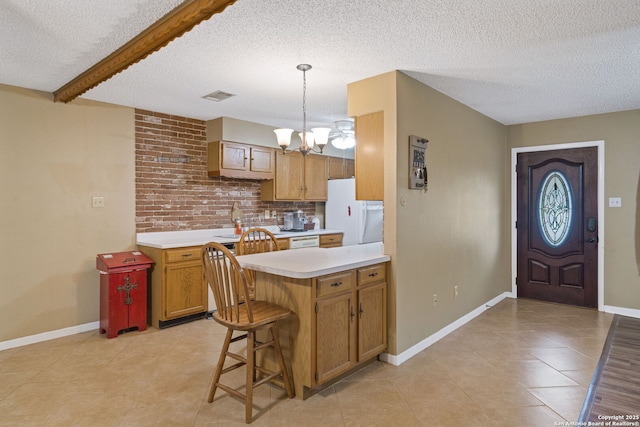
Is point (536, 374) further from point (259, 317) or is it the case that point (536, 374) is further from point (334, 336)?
point (259, 317)

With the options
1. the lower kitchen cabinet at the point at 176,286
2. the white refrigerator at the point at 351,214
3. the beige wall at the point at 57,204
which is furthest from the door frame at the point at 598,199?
the beige wall at the point at 57,204

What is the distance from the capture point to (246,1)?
2.08 metres

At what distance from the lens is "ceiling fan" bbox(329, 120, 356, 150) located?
15.4 feet

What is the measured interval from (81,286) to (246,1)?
10.9 feet

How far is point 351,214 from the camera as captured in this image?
223 inches

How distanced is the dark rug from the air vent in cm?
371

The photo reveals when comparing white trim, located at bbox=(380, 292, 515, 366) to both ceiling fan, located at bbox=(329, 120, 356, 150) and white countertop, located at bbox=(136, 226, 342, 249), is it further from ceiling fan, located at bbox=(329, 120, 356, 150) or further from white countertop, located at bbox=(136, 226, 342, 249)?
ceiling fan, located at bbox=(329, 120, 356, 150)

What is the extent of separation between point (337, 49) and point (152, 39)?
119 centimetres

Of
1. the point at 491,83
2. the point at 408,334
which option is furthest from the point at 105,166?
the point at 491,83

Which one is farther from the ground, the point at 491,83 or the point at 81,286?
the point at 491,83

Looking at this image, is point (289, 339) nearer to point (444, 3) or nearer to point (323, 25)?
point (323, 25)

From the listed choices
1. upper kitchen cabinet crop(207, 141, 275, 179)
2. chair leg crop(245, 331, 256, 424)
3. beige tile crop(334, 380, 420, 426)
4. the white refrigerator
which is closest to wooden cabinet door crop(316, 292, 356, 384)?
beige tile crop(334, 380, 420, 426)

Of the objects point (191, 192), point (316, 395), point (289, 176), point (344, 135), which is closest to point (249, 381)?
point (316, 395)

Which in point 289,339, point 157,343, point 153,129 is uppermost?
point 153,129
